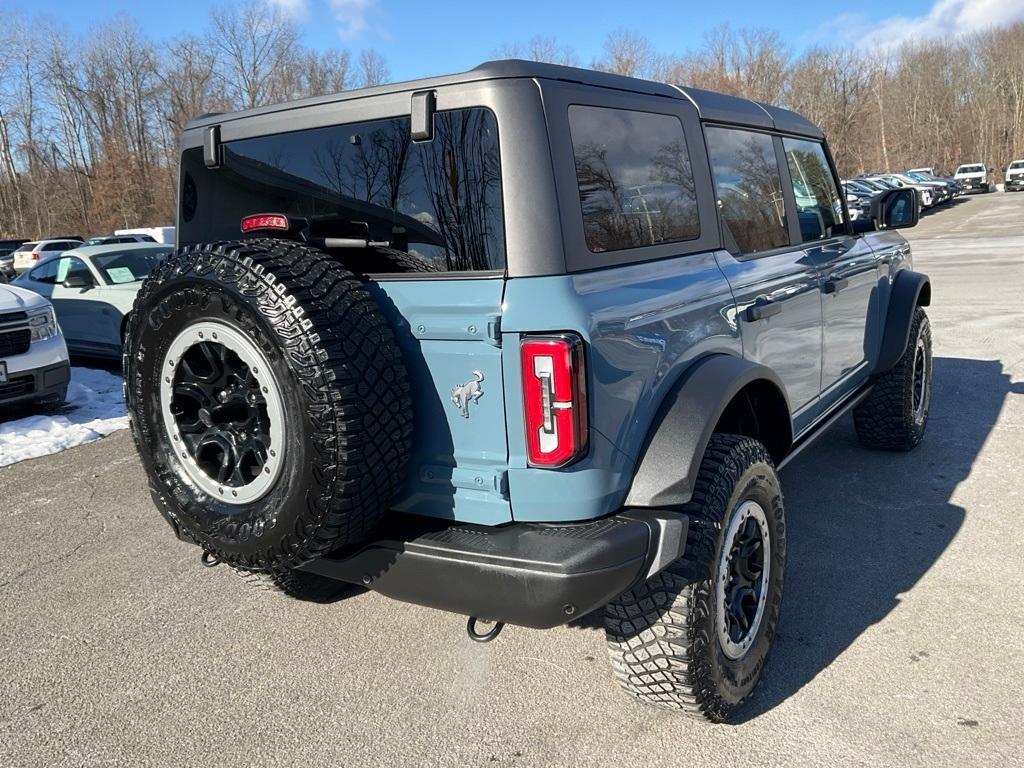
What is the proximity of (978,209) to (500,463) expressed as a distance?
→ 39091mm

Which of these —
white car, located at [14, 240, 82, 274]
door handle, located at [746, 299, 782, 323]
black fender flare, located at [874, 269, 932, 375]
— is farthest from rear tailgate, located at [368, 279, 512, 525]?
white car, located at [14, 240, 82, 274]

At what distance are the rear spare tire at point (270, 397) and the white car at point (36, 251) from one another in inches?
765

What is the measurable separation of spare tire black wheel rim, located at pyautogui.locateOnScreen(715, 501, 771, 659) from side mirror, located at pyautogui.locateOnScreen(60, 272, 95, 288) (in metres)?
8.95

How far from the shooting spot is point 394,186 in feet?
8.18

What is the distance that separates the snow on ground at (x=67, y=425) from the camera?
616 centimetres

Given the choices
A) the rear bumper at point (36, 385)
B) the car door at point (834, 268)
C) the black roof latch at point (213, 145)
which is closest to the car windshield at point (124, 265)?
the rear bumper at point (36, 385)

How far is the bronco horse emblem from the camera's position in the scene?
7.51ft

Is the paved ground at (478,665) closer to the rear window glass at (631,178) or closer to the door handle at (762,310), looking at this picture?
the door handle at (762,310)

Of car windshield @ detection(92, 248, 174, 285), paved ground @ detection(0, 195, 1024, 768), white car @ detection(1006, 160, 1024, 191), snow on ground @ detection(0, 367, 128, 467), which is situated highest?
white car @ detection(1006, 160, 1024, 191)

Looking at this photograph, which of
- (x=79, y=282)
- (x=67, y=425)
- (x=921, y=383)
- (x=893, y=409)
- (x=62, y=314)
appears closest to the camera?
(x=893, y=409)

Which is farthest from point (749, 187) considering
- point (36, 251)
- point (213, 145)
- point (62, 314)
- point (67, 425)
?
point (36, 251)

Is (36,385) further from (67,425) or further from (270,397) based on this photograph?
(270,397)

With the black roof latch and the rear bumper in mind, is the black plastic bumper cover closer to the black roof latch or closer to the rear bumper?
the black roof latch

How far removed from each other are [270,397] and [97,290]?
27.3 feet
